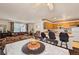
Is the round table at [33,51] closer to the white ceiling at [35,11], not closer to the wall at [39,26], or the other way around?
the wall at [39,26]

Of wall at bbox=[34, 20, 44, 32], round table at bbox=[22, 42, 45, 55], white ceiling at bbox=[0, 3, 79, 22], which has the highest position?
white ceiling at bbox=[0, 3, 79, 22]

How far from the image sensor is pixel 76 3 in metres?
1.74

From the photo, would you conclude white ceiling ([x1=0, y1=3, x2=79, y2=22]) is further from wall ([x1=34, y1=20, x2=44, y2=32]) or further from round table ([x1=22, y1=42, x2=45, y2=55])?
round table ([x1=22, y1=42, x2=45, y2=55])

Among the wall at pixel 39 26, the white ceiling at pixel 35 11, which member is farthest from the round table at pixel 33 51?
the white ceiling at pixel 35 11

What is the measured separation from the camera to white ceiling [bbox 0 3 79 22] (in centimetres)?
174

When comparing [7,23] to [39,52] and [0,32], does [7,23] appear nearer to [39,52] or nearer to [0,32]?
[0,32]

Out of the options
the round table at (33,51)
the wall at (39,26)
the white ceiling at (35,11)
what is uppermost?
the white ceiling at (35,11)

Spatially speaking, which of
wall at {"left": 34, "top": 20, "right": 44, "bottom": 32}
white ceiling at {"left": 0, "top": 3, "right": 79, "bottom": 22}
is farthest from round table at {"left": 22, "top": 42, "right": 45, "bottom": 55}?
white ceiling at {"left": 0, "top": 3, "right": 79, "bottom": 22}

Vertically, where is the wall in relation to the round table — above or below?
above

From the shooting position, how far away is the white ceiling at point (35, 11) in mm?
1739

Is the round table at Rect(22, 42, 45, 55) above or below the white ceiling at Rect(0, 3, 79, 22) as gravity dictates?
below

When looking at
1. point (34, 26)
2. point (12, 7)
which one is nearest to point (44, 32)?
point (34, 26)

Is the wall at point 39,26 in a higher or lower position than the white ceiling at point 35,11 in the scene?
lower

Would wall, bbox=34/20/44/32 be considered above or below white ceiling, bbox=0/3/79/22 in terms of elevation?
below
